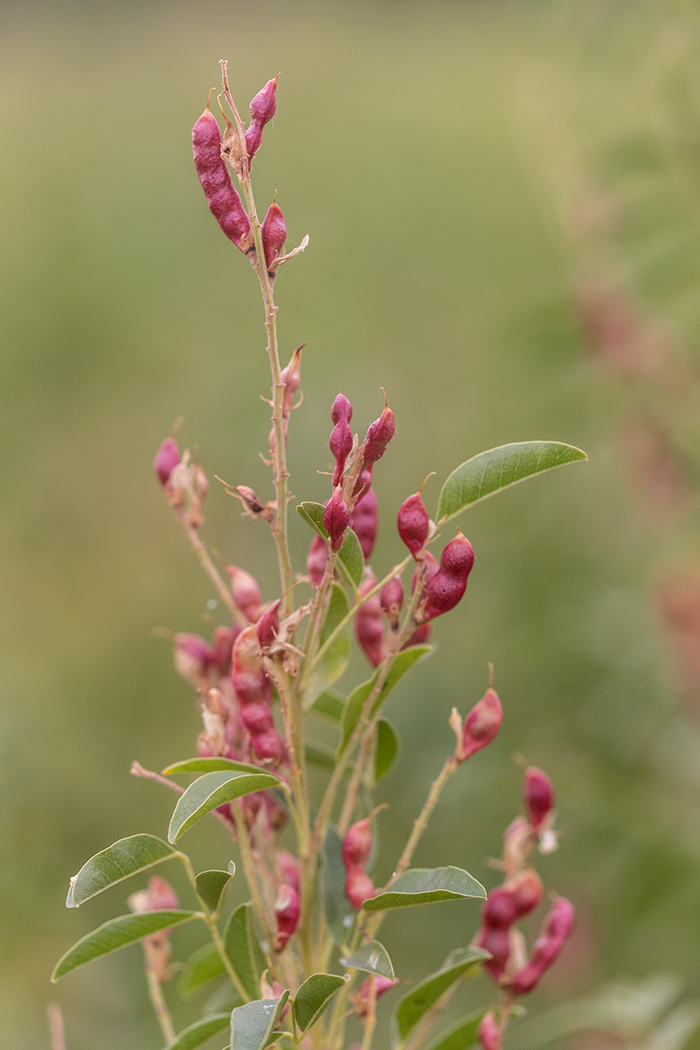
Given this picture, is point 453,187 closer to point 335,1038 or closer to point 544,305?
point 544,305

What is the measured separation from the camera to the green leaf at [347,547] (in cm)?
39

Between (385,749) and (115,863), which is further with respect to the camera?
(385,749)

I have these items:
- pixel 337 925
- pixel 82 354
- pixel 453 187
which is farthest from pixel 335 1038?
pixel 453 187

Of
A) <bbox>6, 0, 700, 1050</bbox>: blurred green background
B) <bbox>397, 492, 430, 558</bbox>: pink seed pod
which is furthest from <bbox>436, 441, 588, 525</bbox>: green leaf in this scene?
<bbox>6, 0, 700, 1050</bbox>: blurred green background

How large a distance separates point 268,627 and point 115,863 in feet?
0.37

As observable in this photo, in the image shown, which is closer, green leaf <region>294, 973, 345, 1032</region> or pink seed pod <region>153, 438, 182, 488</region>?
green leaf <region>294, 973, 345, 1032</region>

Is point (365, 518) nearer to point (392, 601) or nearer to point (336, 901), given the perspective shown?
point (392, 601)

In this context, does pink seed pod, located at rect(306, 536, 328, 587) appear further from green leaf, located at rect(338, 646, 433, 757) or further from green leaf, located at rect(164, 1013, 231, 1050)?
green leaf, located at rect(164, 1013, 231, 1050)

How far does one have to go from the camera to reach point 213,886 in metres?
0.42

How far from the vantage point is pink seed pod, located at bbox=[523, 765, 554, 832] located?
1.64ft

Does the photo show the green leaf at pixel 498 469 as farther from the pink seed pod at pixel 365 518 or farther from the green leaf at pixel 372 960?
the green leaf at pixel 372 960

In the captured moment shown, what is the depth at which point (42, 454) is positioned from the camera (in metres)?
2.91

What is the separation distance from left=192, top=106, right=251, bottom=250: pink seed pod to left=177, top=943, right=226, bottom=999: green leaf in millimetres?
340

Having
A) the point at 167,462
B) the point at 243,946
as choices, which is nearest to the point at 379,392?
the point at 167,462
